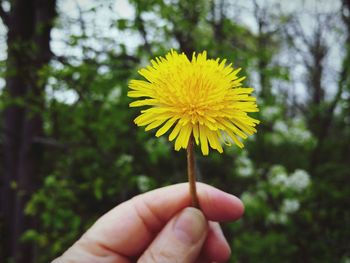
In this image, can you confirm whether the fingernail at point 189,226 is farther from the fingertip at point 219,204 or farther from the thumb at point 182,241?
the fingertip at point 219,204

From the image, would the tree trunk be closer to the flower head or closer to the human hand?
the human hand

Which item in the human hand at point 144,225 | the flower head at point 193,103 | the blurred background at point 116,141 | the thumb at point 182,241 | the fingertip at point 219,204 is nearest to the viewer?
the flower head at point 193,103

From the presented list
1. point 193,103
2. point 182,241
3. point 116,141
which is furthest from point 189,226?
point 116,141

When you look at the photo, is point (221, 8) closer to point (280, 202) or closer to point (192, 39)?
point (192, 39)

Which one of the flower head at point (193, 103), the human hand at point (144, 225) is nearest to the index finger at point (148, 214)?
the human hand at point (144, 225)

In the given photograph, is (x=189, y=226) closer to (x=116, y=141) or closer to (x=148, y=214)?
(x=148, y=214)

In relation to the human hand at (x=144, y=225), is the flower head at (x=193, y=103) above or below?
above

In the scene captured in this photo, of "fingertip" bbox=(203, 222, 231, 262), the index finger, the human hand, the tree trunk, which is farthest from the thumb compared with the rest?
the tree trunk
